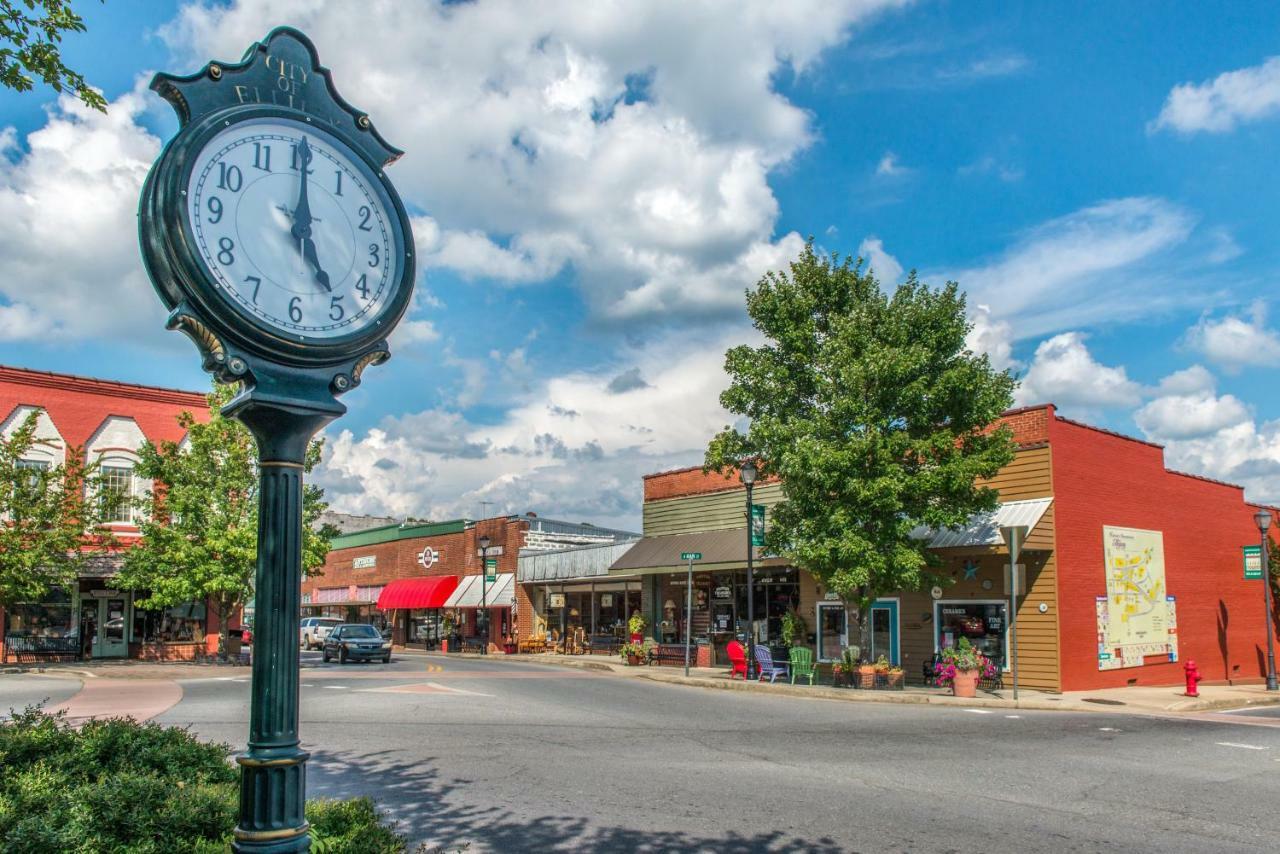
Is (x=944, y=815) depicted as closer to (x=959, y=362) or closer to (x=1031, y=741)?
(x=1031, y=741)

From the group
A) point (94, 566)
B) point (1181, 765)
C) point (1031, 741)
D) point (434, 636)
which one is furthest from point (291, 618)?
point (434, 636)

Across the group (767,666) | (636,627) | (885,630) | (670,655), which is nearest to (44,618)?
(636,627)

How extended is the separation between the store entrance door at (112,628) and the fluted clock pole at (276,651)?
1308 inches

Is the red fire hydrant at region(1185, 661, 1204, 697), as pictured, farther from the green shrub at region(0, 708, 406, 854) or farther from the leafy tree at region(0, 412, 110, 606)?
the leafy tree at region(0, 412, 110, 606)

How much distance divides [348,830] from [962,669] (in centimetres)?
1657

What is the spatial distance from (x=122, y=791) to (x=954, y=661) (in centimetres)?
1761

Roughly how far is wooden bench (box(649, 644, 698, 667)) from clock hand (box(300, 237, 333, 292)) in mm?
26612

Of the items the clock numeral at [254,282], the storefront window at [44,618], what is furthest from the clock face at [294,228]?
the storefront window at [44,618]

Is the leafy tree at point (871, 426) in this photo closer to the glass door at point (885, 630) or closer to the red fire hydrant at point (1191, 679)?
the glass door at point (885, 630)

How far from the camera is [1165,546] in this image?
25.2 m

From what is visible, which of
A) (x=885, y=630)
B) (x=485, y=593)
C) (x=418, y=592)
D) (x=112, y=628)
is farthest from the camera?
(x=418, y=592)

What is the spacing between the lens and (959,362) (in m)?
21.0

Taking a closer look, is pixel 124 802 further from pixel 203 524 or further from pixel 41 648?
pixel 41 648

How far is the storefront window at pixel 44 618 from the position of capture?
3086cm
